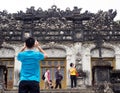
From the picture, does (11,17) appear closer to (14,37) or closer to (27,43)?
(14,37)

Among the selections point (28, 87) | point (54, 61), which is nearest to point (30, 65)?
point (28, 87)

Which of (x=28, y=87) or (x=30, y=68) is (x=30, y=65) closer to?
(x=30, y=68)

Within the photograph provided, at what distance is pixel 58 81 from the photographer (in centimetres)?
1873

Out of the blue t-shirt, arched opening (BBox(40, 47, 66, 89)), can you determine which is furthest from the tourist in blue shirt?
arched opening (BBox(40, 47, 66, 89))

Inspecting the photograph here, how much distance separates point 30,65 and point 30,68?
2.5 inches

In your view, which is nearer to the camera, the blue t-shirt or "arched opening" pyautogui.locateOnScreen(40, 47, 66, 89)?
the blue t-shirt

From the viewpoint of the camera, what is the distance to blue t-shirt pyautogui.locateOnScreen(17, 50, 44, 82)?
6.19m

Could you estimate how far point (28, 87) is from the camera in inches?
241

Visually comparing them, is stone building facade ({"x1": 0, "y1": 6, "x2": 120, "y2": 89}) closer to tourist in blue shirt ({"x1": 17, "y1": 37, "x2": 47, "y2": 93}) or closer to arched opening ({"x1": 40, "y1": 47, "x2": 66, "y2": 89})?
arched opening ({"x1": 40, "y1": 47, "x2": 66, "y2": 89})

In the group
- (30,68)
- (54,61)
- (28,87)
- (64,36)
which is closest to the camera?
(28,87)

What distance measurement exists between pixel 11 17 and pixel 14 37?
154 centimetres

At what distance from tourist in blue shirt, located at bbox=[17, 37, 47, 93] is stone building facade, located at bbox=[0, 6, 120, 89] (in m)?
16.8

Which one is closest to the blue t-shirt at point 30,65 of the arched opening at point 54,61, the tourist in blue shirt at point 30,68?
the tourist in blue shirt at point 30,68

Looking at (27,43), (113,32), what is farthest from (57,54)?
(27,43)
